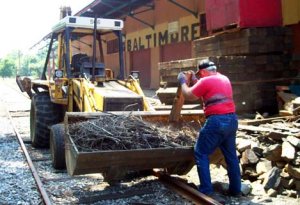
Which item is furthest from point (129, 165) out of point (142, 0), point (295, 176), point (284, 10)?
point (142, 0)

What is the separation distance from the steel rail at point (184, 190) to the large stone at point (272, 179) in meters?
1.09

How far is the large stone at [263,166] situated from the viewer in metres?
6.59

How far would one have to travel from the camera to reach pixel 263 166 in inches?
262

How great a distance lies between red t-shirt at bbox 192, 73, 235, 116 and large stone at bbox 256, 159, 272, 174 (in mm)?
1335

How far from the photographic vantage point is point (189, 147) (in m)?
5.90

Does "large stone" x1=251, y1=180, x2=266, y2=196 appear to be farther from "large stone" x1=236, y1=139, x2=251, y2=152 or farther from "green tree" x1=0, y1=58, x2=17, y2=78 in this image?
"green tree" x1=0, y1=58, x2=17, y2=78

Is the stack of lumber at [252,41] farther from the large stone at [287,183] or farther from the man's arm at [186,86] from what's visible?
the large stone at [287,183]

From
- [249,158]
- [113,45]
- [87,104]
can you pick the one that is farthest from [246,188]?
[113,45]

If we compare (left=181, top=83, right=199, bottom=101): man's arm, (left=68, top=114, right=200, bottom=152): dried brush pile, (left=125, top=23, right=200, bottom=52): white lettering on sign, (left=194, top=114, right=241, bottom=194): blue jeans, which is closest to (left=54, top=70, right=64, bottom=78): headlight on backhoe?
(left=68, top=114, right=200, bottom=152): dried brush pile

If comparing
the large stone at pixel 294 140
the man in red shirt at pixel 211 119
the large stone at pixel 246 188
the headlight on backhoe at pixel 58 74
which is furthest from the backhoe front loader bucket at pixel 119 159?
the headlight on backhoe at pixel 58 74

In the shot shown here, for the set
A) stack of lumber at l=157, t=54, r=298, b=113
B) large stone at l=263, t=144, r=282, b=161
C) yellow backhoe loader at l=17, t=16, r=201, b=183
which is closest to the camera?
yellow backhoe loader at l=17, t=16, r=201, b=183

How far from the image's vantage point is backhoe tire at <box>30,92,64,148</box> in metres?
9.16

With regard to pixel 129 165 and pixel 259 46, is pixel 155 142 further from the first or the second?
pixel 259 46

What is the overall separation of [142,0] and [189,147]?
19.5 m
